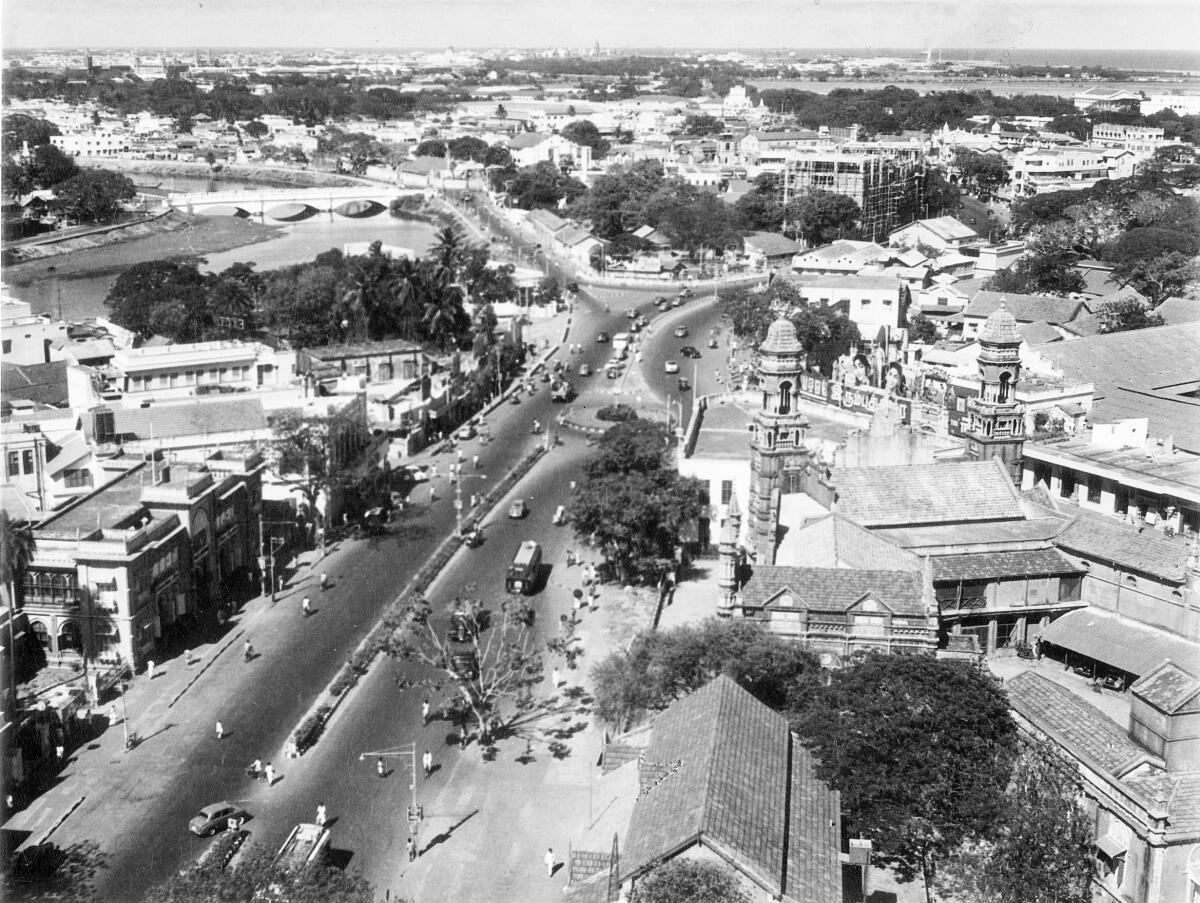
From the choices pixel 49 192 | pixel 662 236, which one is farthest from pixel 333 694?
pixel 49 192

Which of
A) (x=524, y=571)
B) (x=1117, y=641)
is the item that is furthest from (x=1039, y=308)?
(x=1117, y=641)

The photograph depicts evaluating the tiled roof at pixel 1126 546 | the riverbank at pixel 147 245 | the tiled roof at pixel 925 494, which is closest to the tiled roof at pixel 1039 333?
the tiled roof at pixel 925 494

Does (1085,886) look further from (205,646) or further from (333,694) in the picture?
(205,646)

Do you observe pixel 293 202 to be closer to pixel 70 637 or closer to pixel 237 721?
pixel 70 637

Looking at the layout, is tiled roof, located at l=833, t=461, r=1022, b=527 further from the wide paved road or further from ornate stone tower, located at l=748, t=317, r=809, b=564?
the wide paved road

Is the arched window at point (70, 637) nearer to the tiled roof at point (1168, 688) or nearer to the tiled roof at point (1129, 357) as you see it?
the tiled roof at point (1168, 688)
